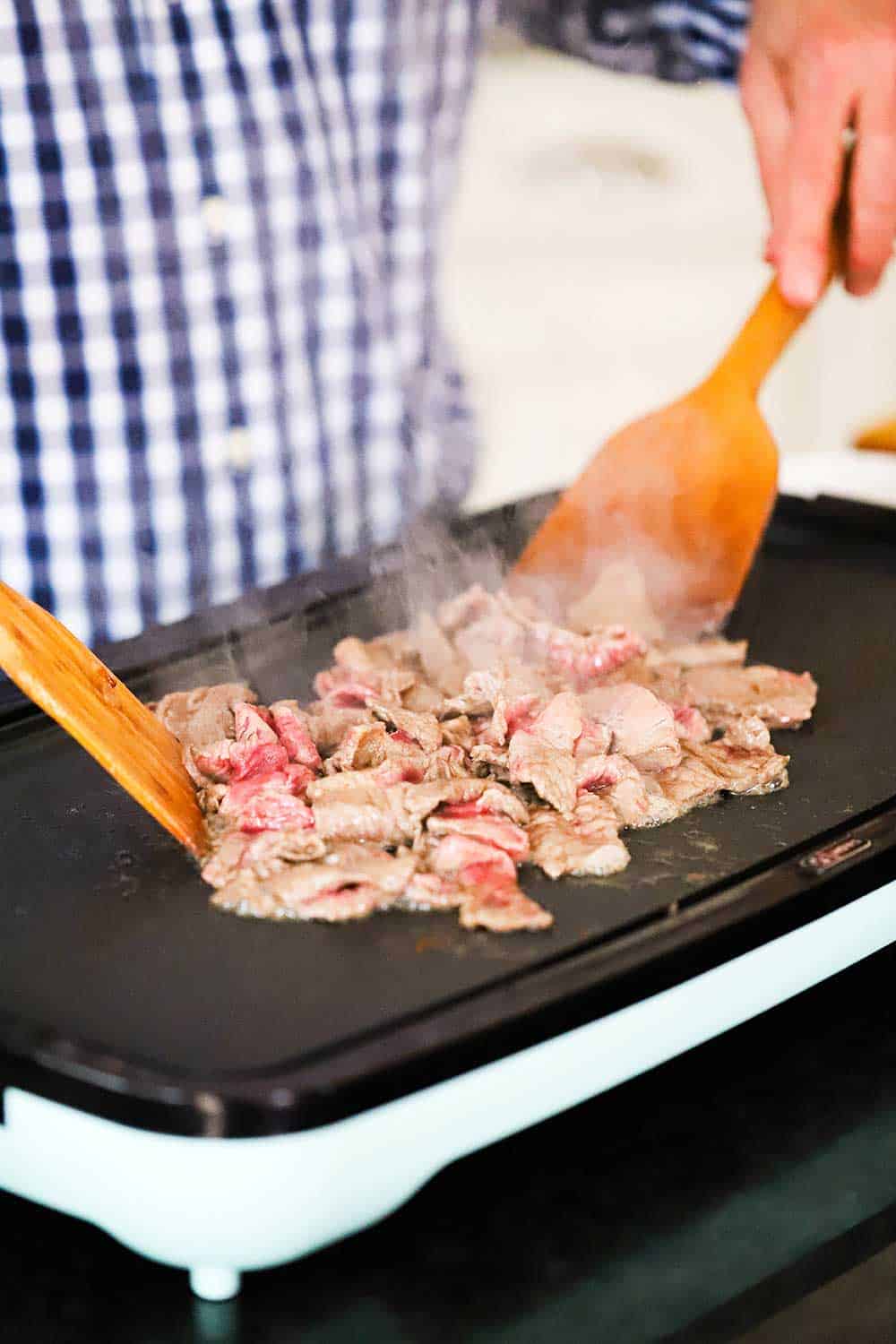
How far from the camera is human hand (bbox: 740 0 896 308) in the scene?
1.98m

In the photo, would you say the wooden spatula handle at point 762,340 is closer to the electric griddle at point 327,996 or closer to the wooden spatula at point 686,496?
the wooden spatula at point 686,496

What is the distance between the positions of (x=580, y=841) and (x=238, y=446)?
1.15 m

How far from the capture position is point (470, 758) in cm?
153

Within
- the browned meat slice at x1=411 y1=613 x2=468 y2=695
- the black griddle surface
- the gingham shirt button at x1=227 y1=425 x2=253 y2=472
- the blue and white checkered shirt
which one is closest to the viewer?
the black griddle surface

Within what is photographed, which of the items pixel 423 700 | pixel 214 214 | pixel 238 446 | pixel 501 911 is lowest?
pixel 238 446

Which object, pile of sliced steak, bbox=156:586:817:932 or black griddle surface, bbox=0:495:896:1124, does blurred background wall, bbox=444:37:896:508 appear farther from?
black griddle surface, bbox=0:495:896:1124

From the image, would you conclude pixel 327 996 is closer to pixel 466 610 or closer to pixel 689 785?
pixel 689 785

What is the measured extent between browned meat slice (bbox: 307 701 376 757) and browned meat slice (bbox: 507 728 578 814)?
0.48 feet

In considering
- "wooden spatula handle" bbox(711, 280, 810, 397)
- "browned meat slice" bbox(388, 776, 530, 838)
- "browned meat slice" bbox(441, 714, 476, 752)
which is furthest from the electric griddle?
"wooden spatula handle" bbox(711, 280, 810, 397)

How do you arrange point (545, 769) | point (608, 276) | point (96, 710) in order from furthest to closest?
point (608, 276) → point (545, 769) → point (96, 710)

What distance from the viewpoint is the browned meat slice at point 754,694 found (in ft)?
5.40

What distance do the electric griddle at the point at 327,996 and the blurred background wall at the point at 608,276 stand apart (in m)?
3.17

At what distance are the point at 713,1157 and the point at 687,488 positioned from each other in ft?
3.20

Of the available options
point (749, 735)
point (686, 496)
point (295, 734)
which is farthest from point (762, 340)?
point (295, 734)
